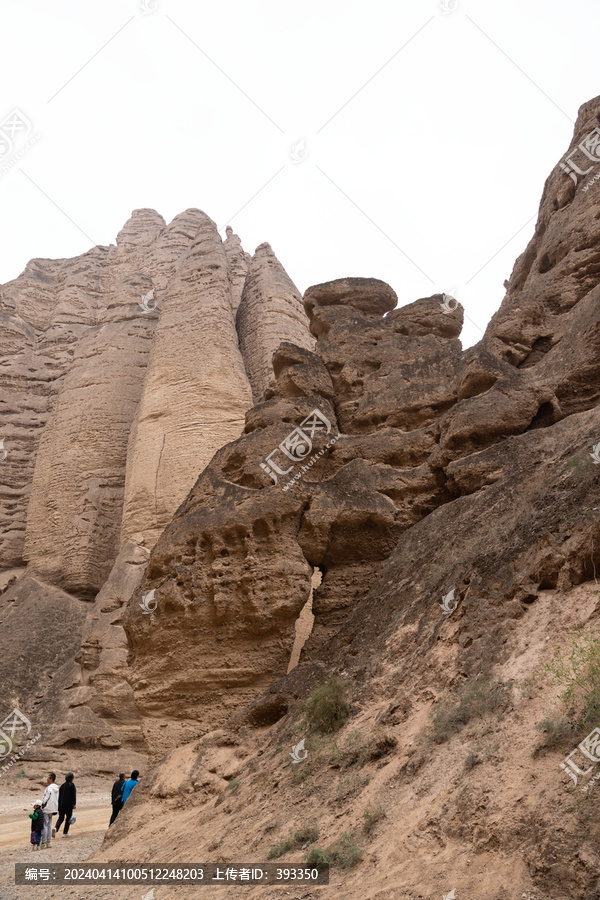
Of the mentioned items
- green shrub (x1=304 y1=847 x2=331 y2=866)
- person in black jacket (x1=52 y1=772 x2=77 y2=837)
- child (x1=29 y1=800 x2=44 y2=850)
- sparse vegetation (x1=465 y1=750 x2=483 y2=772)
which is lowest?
green shrub (x1=304 y1=847 x2=331 y2=866)

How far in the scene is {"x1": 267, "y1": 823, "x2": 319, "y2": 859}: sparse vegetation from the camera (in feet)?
19.0

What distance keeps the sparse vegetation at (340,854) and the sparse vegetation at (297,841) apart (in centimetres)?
29

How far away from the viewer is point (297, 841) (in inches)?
230

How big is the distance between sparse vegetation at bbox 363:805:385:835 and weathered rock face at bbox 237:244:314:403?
81.8ft

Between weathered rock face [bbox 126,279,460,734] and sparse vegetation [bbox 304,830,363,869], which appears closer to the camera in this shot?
sparse vegetation [bbox 304,830,363,869]

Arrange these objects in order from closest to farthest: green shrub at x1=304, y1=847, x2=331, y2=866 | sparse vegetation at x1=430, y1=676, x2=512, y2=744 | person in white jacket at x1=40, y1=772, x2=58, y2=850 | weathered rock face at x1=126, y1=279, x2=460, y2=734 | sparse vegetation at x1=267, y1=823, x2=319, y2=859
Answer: green shrub at x1=304, y1=847, x2=331, y2=866 < sparse vegetation at x1=430, y1=676, x2=512, y2=744 < sparse vegetation at x1=267, y1=823, x2=319, y2=859 < weathered rock face at x1=126, y1=279, x2=460, y2=734 < person in white jacket at x1=40, y1=772, x2=58, y2=850

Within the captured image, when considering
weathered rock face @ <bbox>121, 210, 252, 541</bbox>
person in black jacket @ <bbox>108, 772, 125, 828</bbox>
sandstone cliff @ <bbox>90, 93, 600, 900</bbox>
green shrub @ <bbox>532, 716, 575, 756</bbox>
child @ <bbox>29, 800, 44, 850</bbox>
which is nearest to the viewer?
green shrub @ <bbox>532, 716, 575, 756</bbox>

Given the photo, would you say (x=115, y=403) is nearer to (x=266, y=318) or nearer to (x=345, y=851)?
(x=266, y=318)

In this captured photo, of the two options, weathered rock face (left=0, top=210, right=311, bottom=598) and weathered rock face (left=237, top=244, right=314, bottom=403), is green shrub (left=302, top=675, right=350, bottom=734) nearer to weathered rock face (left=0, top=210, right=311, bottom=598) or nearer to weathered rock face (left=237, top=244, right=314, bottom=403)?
weathered rock face (left=0, top=210, right=311, bottom=598)

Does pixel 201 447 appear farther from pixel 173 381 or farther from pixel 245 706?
pixel 245 706

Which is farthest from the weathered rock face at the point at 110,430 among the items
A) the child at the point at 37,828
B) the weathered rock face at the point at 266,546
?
the weathered rock face at the point at 266,546

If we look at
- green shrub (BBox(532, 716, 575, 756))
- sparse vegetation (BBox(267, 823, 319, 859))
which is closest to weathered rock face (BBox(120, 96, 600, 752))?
sparse vegetation (BBox(267, 823, 319, 859))

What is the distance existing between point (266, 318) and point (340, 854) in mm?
28784

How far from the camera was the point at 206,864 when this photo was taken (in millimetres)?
6586
